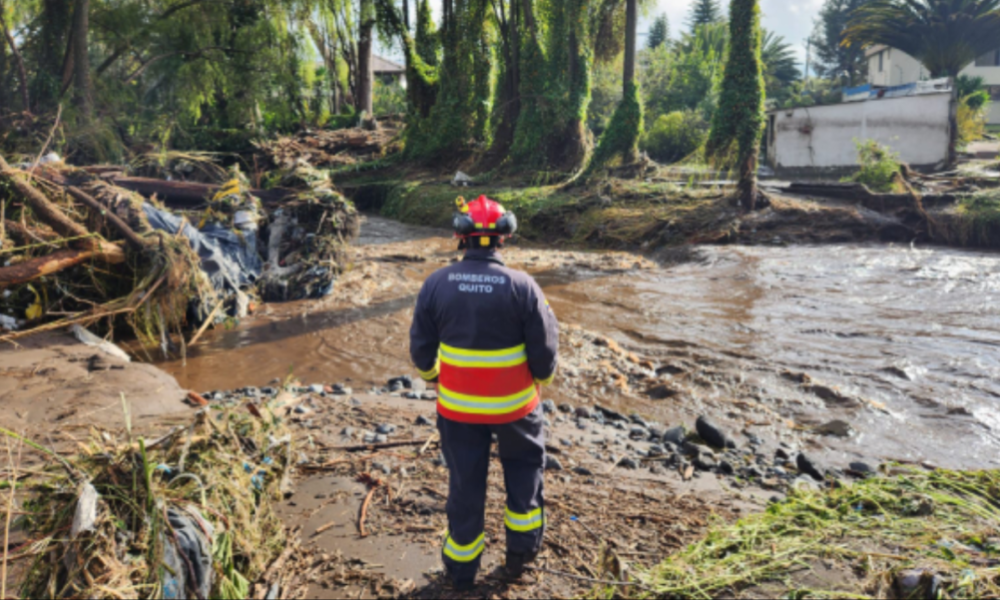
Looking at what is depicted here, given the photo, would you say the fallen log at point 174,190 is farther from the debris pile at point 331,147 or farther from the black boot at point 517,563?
the debris pile at point 331,147

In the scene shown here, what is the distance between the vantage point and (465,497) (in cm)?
328

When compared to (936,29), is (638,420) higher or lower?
lower

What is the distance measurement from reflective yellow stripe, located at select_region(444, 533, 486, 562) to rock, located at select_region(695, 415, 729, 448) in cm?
285

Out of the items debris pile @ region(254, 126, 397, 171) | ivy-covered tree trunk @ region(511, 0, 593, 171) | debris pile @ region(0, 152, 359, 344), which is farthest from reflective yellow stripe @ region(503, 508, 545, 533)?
debris pile @ region(254, 126, 397, 171)

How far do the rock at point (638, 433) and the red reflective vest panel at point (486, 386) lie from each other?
259 centimetres

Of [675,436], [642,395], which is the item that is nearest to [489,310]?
[675,436]

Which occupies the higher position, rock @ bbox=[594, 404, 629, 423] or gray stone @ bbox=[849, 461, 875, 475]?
rock @ bbox=[594, 404, 629, 423]

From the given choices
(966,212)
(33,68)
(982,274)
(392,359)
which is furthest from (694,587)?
(33,68)

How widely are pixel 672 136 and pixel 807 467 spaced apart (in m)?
27.0

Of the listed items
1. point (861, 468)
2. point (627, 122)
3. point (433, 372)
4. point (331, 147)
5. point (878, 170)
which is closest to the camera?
point (433, 372)

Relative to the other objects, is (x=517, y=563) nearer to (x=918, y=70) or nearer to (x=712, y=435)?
(x=712, y=435)

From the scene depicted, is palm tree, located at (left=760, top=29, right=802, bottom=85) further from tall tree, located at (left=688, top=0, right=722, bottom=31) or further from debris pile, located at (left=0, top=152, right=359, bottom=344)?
debris pile, located at (left=0, top=152, right=359, bottom=344)

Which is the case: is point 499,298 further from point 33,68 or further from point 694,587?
point 33,68

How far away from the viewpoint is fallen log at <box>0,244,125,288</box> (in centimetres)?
678
